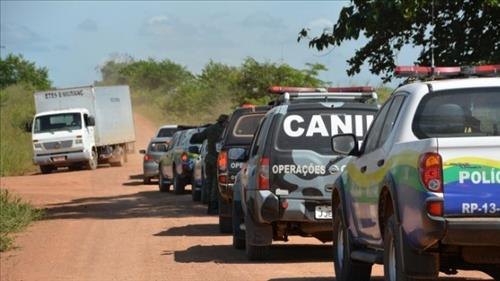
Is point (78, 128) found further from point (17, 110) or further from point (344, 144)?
point (344, 144)

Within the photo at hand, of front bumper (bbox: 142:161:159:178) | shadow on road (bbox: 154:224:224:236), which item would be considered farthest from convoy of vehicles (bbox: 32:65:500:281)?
front bumper (bbox: 142:161:159:178)

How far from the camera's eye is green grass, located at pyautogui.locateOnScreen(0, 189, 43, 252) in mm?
19688

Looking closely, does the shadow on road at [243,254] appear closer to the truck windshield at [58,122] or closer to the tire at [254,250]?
the tire at [254,250]

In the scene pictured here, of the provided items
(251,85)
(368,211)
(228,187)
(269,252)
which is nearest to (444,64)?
(228,187)

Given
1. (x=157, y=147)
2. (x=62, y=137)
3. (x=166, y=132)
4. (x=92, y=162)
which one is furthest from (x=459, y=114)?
(x=92, y=162)

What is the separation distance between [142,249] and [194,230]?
2.86 m

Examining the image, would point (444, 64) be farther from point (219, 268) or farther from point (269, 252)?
point (219, 268)

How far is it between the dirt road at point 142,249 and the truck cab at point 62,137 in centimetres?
1494

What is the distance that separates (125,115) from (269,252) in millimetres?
36270

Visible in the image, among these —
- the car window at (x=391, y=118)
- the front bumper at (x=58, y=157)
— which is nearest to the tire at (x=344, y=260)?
the car window at (x=391, y=118)

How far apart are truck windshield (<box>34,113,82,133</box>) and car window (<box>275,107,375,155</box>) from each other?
31971mm

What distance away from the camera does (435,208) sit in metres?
7.68

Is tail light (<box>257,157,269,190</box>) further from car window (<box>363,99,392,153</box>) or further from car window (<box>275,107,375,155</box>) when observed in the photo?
car window (<box>363,99,392,153</box>)

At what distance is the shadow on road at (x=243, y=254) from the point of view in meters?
13.9
